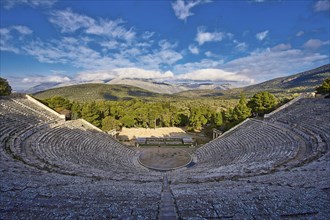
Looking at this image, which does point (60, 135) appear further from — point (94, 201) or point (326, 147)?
point (326, 147)

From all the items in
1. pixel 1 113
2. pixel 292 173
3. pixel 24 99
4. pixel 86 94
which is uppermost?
pixel 86 94

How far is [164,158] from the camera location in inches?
913

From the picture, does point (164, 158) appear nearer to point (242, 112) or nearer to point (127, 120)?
point (242, 112)

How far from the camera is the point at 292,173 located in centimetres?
927

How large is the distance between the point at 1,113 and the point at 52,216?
59.0 feet

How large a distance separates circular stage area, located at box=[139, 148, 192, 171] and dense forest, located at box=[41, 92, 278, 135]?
11.8 m

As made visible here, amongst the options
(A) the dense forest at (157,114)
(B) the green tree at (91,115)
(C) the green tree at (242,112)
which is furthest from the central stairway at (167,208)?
(B) the green tree at (91,115)

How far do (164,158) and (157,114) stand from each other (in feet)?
64.6

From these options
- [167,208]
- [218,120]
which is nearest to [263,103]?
[218,120]

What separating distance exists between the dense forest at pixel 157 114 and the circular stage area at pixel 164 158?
11784 millimetres

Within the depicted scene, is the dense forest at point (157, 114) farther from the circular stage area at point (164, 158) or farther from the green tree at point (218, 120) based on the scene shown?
the circular stage area at point (164, 158)

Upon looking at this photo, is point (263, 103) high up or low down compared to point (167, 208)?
up

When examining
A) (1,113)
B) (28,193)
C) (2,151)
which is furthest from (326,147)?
(1,113)

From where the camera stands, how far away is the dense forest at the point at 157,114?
33.7 m
